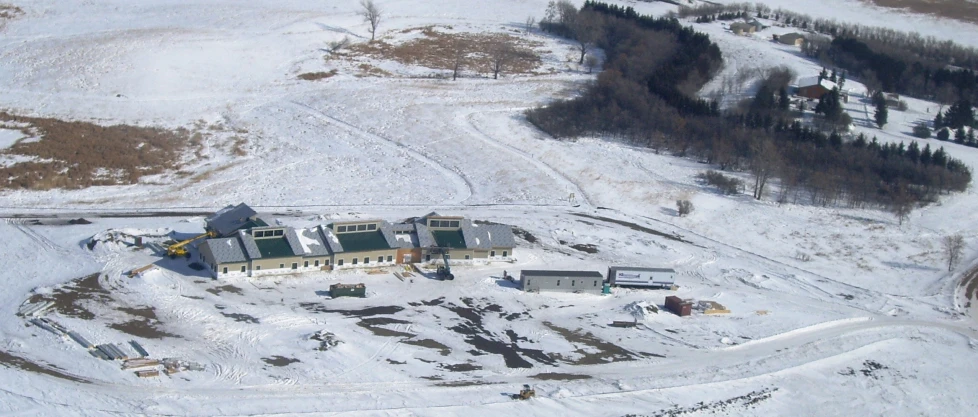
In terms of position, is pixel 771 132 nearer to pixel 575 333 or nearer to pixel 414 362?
pixel 575 333

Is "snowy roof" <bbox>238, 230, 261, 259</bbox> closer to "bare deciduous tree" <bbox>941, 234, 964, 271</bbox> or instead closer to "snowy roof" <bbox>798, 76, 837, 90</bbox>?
"bare deciduous tree" <bbox>941, 234, 964, 271</bbox>

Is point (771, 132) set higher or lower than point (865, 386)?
higher

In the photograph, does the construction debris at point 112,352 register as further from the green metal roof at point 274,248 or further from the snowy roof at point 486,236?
the snowy roof at point 486,236

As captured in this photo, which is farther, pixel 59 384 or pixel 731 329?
pixel 731 329

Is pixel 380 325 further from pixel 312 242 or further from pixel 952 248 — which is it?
pixel 952 248

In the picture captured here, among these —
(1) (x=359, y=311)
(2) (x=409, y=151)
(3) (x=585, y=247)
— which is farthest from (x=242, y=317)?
(2) (x=409, y=151)

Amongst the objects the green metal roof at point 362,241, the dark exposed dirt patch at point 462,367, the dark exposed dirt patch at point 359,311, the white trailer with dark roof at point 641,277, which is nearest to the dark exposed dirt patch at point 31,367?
the dark exposed dirt patch at point 359,311

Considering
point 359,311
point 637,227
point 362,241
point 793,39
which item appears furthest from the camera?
point 793,39

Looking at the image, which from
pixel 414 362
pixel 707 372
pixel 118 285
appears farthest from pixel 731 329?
pixel 118 285
